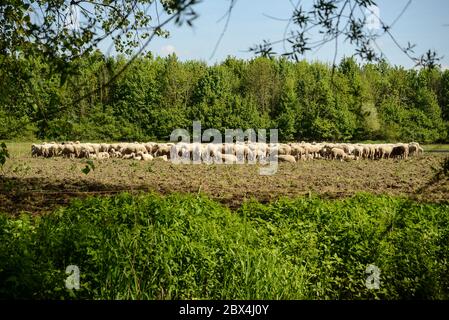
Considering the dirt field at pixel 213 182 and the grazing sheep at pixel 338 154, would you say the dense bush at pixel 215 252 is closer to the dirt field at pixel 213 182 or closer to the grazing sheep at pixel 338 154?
the dirt field at pixel 213 182

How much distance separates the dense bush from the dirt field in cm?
340

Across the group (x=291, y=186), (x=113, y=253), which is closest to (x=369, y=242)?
(x=113, y=253)

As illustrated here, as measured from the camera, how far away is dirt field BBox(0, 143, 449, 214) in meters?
12.1

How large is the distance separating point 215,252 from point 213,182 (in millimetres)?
10165

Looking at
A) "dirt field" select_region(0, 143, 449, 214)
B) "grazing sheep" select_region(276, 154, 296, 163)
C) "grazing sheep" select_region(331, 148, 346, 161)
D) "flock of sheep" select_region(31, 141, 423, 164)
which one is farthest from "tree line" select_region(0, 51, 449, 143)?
"dirt field" select_region(0, 143, 449, 214)

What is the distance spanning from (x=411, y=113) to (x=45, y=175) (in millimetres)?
36117

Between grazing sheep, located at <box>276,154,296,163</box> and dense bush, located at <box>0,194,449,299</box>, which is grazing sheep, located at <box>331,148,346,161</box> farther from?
dense bush, located at <box>0,194,449,299</box>

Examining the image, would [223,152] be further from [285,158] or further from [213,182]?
[213,182]

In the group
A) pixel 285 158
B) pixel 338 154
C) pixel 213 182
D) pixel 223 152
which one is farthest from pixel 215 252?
pixel 338 154

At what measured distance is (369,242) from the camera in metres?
6.83

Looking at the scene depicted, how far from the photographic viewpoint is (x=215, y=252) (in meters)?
5.62
